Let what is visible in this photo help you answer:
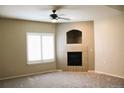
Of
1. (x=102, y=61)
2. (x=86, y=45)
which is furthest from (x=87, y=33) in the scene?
(x=102, y=61)

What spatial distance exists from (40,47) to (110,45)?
3.15 metres

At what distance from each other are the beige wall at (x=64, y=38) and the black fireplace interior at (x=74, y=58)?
0.84ft

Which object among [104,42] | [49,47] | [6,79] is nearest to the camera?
[6,79]

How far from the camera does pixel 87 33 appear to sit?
7.08 metres

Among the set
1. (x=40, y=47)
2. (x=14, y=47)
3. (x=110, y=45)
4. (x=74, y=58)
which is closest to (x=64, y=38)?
(x=74, y=58)

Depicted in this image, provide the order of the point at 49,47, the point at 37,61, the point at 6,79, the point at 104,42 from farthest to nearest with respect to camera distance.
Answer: the point at 49,47
the point at 37,61
the point at 104,42
the point at 6,79

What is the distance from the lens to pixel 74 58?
741cm

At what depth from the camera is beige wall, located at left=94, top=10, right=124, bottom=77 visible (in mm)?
5609

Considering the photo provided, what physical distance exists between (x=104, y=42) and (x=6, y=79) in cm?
422

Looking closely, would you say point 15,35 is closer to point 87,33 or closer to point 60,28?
point 60,28

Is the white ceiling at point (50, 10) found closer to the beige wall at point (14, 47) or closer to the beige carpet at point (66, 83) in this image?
the beige wall at point (14, 47)

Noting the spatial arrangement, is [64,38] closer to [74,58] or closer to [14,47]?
[74,58]

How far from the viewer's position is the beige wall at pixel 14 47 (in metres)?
5.78

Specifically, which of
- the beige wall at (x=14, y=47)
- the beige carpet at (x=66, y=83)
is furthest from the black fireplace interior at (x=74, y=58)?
the beige carpet at (x=66, y=83)
